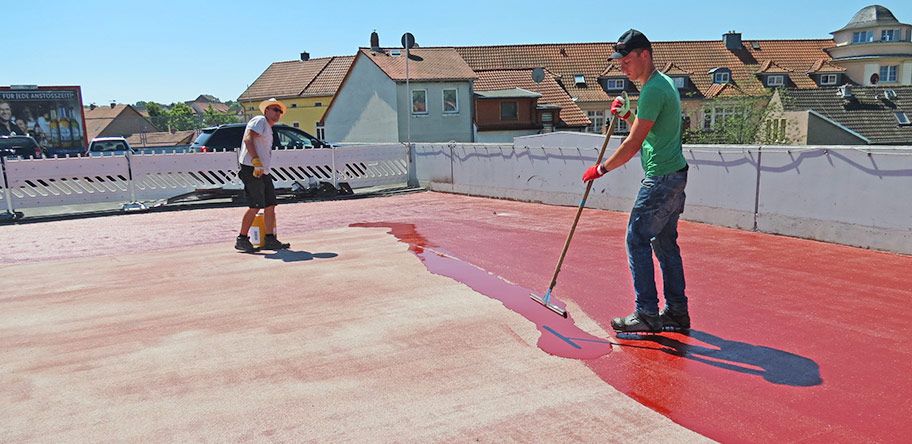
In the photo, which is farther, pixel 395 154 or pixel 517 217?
pixel 395 154

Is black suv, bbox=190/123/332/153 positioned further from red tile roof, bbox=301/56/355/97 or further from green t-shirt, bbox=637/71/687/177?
red tile roof, bbox=301/56/355/97

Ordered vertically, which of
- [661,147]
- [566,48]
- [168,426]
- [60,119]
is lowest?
[168,426]

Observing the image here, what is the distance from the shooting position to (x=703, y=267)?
6566 mm

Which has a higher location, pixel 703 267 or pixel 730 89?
pixel 730 89

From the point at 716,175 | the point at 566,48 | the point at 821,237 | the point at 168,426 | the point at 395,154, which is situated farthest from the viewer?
the point at 566,48

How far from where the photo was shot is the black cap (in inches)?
170

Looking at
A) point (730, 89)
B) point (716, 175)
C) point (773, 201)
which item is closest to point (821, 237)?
point (773, 201)

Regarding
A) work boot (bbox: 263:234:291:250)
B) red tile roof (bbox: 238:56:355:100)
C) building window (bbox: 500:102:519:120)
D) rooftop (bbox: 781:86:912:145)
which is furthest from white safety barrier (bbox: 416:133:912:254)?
red tile roof (bbox: 238:56:355:100)

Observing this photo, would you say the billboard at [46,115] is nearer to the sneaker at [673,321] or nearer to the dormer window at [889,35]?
the sneaker at [673,321]

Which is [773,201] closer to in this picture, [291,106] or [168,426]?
[168,426]

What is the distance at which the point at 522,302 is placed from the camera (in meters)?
5.37

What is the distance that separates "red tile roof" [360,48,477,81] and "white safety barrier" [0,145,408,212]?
69.8 ft

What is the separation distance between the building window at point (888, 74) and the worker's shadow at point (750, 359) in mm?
70183

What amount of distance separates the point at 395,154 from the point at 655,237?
38.3 ft
